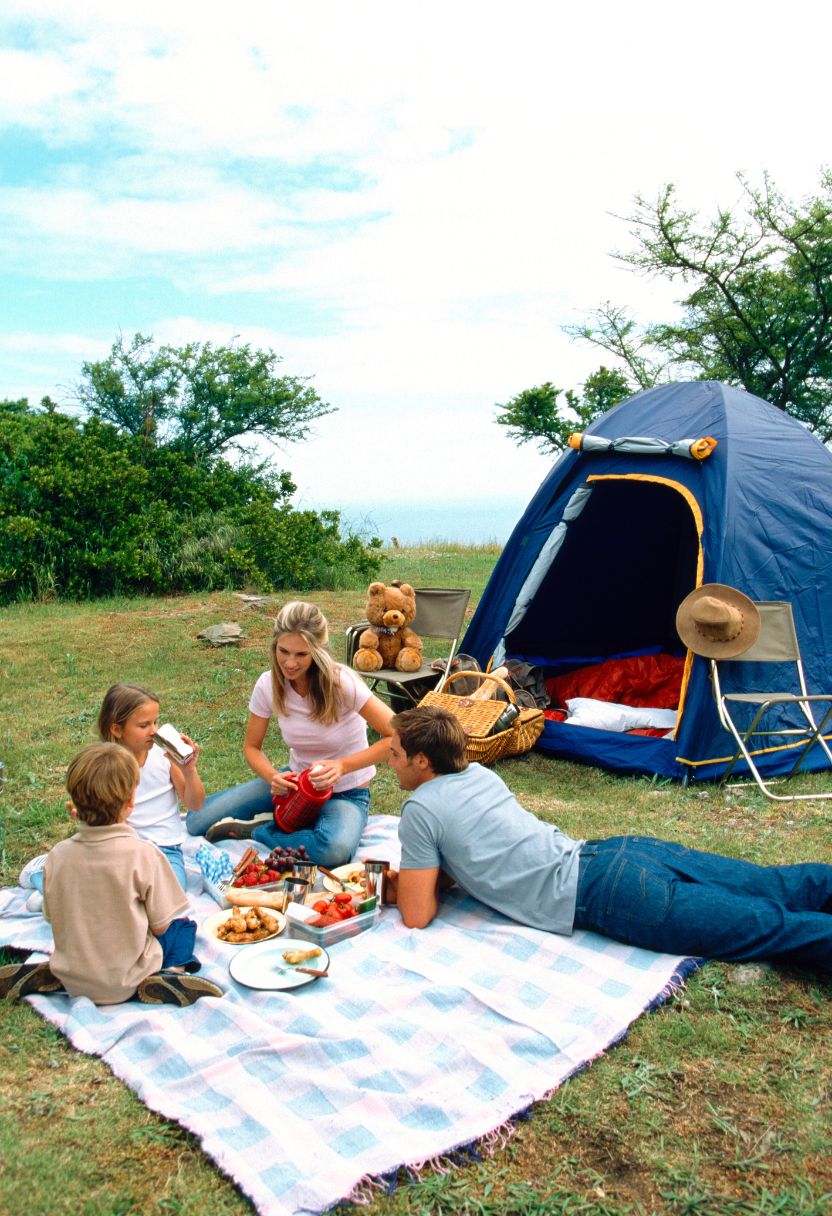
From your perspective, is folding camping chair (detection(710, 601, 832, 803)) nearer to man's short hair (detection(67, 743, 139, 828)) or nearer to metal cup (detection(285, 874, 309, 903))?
metal cup (detection(285, 874, 309, 903))

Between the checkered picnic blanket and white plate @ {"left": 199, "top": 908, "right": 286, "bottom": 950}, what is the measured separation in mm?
42

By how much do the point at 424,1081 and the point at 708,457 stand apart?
15.0 ft

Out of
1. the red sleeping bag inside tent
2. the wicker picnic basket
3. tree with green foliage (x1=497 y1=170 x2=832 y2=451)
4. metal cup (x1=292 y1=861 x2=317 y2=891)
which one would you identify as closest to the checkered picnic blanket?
metal cup (x1=292 y1=861 x2=317 y2=891)

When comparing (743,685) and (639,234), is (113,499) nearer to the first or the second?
(743,685)

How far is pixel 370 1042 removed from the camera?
9.54 feet

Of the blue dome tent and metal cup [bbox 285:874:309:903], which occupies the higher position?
the blue dome tent

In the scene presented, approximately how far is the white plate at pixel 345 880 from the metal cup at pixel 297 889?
93 mm

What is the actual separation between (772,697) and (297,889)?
10.3 feet

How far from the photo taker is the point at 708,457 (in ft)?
20.2

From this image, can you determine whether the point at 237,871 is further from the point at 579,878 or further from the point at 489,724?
the point at 489,724

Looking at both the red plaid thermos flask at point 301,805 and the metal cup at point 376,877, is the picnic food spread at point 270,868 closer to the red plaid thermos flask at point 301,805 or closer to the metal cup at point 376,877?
Answer: the red plaid thermos flask at point 301,805

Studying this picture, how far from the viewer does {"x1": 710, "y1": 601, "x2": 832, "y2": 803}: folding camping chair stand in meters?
5.59

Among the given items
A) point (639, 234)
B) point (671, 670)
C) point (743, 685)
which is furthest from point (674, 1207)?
point (639, 234)

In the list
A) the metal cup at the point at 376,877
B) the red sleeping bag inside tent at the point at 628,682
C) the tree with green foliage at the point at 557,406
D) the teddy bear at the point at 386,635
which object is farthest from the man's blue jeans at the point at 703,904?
the tree with green foliage at the point at 557,406
